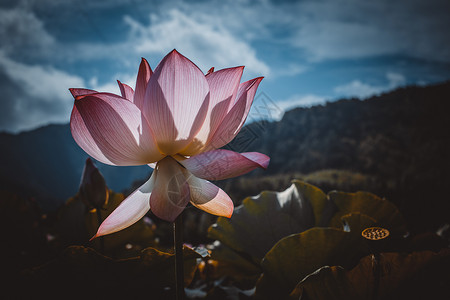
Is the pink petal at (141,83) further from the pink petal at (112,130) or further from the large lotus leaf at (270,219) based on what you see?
the large lotus leaf at (270,219)

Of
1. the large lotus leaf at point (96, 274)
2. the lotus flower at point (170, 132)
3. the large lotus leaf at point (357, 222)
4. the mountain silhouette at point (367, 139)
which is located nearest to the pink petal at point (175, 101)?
the lotus flower at point (170, 132)

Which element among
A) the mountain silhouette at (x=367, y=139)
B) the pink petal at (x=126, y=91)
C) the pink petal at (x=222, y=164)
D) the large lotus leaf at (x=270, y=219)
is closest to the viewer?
the pink petal at (x=222, y=164)

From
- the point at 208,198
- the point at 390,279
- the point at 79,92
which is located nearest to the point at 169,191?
the point at 208,198

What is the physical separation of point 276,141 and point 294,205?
4.61m

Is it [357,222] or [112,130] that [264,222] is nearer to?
[357,222]

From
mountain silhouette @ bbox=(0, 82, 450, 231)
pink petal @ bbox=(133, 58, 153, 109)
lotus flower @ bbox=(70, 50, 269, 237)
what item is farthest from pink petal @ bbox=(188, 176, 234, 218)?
mountain silhouette @ bbox=(0, 82, 450, 231)

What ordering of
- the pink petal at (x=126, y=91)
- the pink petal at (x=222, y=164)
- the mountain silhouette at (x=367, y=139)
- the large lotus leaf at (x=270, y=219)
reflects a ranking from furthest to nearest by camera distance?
the mountain silhouette at (x=367, y=139), the large lotus leaf at (x=270, y=219), the pink petal at (x=126, y=91), the pink petal at (x=222, y=164)

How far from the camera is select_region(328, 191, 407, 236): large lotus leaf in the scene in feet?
1.73

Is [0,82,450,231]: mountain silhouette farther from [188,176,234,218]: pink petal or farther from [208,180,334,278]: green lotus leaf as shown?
[188,176,234,218]: pink petal

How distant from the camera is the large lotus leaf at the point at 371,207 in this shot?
53cm

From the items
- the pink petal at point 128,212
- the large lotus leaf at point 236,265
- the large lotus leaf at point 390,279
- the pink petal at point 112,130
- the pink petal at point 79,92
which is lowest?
the large lotus leaf at point 236,265

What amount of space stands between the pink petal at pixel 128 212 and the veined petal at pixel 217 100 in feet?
0.22

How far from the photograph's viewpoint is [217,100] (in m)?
0.31

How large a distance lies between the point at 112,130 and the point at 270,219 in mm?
382
